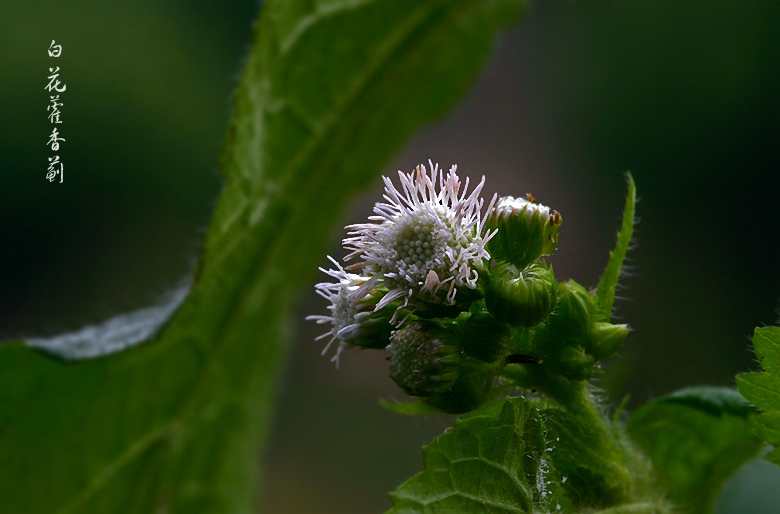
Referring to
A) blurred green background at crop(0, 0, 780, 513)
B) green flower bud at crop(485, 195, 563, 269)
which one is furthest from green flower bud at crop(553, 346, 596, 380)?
blurred green background at crop(0, 0, 780, 513)

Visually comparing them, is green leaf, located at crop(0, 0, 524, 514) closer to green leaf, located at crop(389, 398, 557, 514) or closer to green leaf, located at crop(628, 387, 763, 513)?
green leaf, located at crop(389, 398, 557, 514)

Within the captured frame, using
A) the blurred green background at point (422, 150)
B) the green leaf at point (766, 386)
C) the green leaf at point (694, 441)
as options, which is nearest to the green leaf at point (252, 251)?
the green leaf at point (766, 386)

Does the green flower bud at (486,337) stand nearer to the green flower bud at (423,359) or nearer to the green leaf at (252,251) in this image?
the green flower bud at (423,359)

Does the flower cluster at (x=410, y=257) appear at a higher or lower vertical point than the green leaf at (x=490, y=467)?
higher

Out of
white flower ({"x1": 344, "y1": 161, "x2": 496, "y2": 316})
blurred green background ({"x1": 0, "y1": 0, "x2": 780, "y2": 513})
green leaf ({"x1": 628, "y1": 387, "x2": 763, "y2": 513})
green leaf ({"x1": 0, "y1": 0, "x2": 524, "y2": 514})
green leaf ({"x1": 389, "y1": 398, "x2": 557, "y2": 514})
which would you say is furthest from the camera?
blurred green background ({"x1": 0, "y1": 0, "x2": 780, "y2": 513})

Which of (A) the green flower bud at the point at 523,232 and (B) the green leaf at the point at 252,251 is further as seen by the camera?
(A) the green flower bud at the point at 523,232

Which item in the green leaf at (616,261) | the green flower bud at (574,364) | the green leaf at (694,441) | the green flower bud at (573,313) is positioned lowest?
the green leaf at (694,441)

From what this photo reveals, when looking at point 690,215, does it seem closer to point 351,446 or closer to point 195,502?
point 351,446
